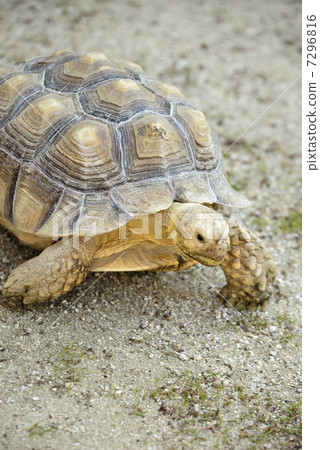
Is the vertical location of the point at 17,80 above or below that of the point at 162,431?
above

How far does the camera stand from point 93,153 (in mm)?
3221

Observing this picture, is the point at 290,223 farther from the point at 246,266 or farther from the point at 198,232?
the point at 198,232

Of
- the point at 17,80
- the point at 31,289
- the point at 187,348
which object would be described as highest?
the point at 17,80

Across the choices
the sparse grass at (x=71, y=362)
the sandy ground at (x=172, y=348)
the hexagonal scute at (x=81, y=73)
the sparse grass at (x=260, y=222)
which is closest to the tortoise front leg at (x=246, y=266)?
the sandy ground at (x=172, y=348)

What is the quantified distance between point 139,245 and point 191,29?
466 centimetres

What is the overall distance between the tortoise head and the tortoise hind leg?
59cm

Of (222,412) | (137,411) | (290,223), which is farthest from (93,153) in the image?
(290,223)

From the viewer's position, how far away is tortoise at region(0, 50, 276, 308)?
3143 mm

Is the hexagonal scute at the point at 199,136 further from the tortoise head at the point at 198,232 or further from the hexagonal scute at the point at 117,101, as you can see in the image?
the tortoise head at the point at 198,232

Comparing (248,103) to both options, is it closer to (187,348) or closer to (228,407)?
(187,348)

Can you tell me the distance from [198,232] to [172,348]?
2.49 feet

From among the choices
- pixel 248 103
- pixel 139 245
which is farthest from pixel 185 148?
pixel 248 103

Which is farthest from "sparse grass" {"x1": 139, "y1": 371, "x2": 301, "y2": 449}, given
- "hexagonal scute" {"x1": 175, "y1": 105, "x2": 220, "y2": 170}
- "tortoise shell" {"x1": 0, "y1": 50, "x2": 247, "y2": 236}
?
"hexagonal scute" {"x1": 175, "y1": 105, "x2": 220, "y2": 170}
